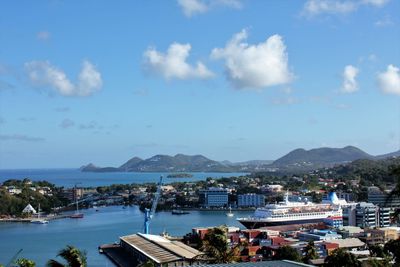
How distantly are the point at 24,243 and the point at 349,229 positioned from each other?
1431 cm

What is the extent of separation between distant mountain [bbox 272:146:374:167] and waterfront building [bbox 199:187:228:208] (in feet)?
340

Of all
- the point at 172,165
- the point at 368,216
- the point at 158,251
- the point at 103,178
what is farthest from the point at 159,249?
the point at 172,165

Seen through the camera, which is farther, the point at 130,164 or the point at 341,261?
the point at 130,164

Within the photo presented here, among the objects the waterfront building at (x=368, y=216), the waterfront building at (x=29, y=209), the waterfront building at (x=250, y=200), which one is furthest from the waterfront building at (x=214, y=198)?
the waterfront building at (x=368, y=216)

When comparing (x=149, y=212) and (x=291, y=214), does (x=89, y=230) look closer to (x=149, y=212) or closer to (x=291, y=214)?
(x=149, y=212)

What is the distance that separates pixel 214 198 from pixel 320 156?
119 metres

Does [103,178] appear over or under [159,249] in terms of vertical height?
over

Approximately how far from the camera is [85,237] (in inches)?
1056

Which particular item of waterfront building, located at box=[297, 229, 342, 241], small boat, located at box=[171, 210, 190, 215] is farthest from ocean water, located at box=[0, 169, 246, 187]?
waterfront building, located at box=[297, 229, 342, 241]

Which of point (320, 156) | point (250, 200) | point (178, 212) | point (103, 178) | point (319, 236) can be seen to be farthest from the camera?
point (320, 156)

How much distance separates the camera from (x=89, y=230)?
30.1 meters

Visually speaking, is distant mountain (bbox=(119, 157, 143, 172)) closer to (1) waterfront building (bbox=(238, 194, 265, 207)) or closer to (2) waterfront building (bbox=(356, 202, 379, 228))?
(1) waterfront building (bbox=(238, 194, 265, 207))

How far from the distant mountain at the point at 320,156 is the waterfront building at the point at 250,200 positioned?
4073 inches

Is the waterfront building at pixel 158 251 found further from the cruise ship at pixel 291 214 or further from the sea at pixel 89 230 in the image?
the cruise ship at pixel 291 214
